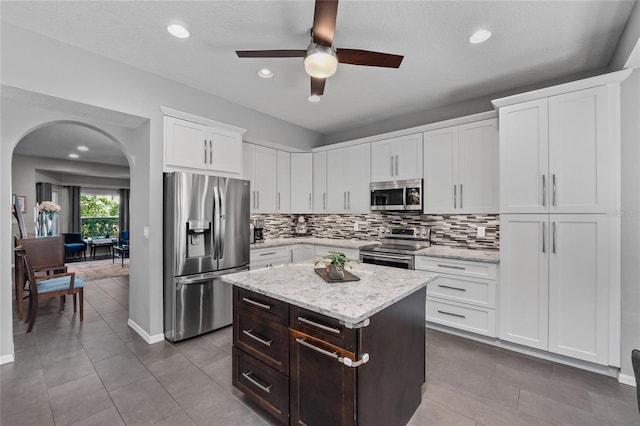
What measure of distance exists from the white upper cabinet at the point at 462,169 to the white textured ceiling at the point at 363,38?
53cm

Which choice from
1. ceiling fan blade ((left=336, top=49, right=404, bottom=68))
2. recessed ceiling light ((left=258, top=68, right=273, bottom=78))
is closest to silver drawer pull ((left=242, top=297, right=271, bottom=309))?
ceiling fan blade ((left=336, top=49, right=404, bottom=68))

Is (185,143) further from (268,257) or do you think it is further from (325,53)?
(325,53)

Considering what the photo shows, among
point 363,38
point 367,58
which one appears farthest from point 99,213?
point 367,58

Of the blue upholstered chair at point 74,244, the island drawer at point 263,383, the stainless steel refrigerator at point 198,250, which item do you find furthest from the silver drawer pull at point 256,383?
the blue upholstered chair at point 74,244

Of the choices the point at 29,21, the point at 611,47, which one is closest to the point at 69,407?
the point at 29,21

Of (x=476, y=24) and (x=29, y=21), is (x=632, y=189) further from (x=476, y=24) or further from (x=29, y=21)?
(x=29, y=21)

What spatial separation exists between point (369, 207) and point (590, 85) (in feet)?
8.55

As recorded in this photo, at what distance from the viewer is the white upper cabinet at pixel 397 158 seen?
3.78 metres

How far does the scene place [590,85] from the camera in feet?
7.88

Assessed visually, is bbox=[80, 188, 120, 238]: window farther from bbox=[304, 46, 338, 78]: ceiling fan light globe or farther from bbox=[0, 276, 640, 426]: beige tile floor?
bbox=[304, 46, 338, 78]: ceiling fan light globe

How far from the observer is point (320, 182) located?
191 inches

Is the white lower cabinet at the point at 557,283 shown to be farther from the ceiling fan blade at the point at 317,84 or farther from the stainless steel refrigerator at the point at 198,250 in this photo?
the stainless steel refrigerator at the point at 198,250

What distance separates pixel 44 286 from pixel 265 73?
3.72 m

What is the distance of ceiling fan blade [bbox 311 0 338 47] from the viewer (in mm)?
1559
